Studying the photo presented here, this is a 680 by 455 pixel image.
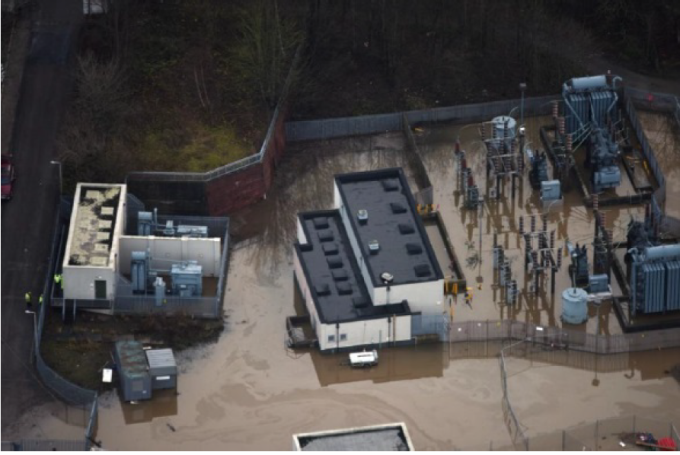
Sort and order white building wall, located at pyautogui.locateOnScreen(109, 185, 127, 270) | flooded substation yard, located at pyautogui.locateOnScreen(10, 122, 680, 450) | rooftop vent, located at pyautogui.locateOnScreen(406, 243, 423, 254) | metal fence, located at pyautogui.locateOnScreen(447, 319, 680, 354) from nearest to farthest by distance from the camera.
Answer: flooded substation yard, located at pyautogui.locateOnScreen(10, 122, 680, 450) → metal fence, located at pyautogui.locateOnScreen(447, 319, 680, 354) → rooftop vent, located at pyautogui.locateOnScreen(406, 243, 423, 254) → white building wall, located at pyautogui.locateOnScreen(109, 185, 127, 270)

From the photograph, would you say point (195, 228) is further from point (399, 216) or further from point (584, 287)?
point (584, 287)

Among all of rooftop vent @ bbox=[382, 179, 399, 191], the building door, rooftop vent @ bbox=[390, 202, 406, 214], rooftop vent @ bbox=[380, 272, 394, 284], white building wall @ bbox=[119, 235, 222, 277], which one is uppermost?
rooftop vent @ bbox=[382, 179, 399, 191]

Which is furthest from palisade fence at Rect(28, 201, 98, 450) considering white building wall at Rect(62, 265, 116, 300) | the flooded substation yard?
white building wall at Rect(62, 265, 116, 300)

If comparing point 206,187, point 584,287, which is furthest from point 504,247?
point 206,187

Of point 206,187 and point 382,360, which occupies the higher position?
point 206,187

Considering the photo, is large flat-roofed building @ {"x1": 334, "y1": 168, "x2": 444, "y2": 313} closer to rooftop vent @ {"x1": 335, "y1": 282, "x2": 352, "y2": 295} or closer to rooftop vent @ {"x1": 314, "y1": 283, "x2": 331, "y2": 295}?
rooftop vent @ {"x1": 335, "y1": 282, "x2": 352, "y2": 295}

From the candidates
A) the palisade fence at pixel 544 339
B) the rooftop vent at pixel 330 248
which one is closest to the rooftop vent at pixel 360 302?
the rooftop vent at pixel 330 248

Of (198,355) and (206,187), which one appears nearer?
(198,355)
